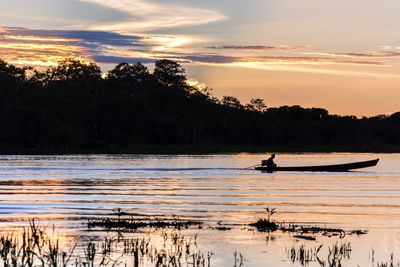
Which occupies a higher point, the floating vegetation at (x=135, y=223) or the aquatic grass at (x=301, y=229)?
the aquatic grass at (x=301, y=229)

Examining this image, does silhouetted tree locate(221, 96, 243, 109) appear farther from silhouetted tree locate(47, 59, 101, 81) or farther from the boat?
the boat

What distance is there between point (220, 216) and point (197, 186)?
72.9 ft

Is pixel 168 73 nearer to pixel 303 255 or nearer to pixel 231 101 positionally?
pixel 231 101

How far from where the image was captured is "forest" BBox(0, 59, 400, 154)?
132 meters

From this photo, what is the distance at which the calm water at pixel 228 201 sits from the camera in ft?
90.7

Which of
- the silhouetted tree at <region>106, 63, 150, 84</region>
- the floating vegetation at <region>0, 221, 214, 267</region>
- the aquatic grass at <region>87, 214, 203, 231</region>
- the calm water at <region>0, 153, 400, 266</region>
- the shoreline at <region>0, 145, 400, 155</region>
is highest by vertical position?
the silhouetted tree at <region>106, 63, 150, 84</region>

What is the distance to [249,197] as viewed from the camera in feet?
158

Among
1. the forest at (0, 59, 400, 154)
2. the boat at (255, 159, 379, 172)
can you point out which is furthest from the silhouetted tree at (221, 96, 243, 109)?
the boat at (255, 159, 379, 172)

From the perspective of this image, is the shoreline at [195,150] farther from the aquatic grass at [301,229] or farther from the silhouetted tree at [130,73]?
the aquatic grass at [301,229]

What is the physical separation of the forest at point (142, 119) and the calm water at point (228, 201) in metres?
55.3

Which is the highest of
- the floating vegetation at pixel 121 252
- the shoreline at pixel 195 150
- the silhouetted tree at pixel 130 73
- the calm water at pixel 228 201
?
the silhouetted tree at pixel 130 73

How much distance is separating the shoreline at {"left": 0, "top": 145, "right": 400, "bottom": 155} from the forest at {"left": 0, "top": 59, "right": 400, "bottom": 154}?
0.33 metres

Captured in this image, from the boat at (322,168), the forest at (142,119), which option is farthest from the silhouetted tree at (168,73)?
the boat at (322,168)

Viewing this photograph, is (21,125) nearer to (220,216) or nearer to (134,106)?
(134,106)
